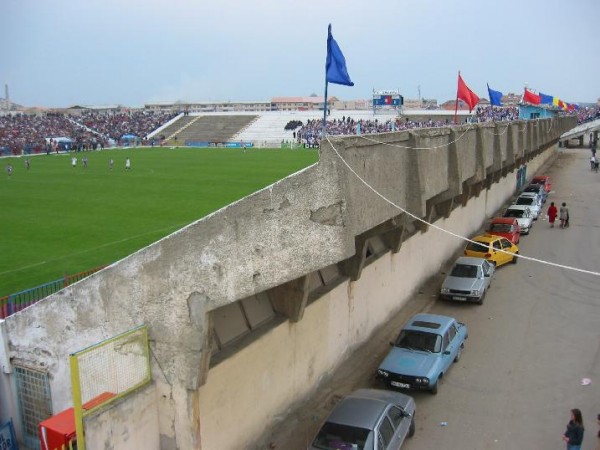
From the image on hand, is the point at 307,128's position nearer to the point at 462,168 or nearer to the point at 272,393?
the point at 462,168

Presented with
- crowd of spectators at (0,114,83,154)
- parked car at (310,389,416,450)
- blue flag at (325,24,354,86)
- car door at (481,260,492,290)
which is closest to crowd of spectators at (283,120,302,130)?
crowd of spectators at (0,114,83,154)

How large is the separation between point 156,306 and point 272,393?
3485mm

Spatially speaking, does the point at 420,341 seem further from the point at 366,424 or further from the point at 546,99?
the point at 546,99

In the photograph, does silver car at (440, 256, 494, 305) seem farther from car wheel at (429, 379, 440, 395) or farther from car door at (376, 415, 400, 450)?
car door at (376, 415, 400, 450)

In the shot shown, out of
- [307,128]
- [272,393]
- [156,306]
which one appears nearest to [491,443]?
[272,393]

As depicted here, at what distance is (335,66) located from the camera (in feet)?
33.6

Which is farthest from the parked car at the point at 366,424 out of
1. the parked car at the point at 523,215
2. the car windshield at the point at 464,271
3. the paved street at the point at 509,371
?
the parked car at the point at 523,215

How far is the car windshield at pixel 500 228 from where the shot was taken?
24.0 m

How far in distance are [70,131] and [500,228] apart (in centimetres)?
7915

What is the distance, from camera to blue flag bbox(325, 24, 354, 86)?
32.9ft

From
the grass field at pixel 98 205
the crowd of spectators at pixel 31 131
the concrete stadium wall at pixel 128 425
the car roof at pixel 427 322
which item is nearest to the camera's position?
the concrete stadium wall at pixel 128 425

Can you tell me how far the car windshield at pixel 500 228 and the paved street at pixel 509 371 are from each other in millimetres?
2750

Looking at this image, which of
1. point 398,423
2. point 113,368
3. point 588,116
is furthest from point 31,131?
point 588,116

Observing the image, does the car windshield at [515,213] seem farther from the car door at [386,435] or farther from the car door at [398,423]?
the car door at [386,435]
